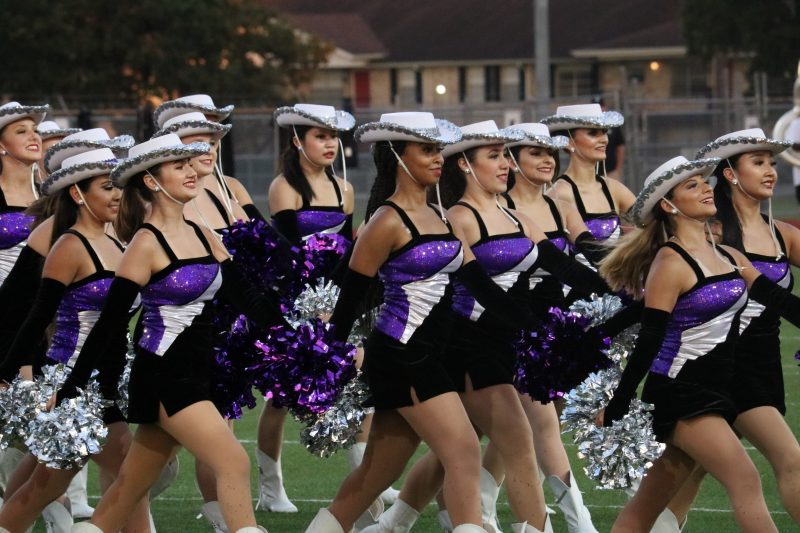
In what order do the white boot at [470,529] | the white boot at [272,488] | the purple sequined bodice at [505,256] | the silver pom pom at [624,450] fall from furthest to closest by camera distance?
the white boot at [272,488]
the purple sequined bodice at [505,256]
the white boot at [470,529]
the silver pom pom at [624,450]

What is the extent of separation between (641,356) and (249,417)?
552cm

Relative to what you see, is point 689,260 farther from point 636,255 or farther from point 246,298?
point 246,298

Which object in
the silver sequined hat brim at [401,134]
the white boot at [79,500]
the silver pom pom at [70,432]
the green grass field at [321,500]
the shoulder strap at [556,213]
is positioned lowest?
the green grass field at [321,500]

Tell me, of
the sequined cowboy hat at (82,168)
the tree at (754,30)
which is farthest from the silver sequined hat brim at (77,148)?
the tree at (754,30)

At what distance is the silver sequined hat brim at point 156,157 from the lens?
5957 mm

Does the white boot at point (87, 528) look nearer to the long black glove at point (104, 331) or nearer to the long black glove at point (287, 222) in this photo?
the long black glove at point (104, 331)

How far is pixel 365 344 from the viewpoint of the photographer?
6262 millimetres

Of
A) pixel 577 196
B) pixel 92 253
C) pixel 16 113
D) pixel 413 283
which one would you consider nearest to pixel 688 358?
pixel 413 283

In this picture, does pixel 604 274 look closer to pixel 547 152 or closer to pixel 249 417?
pixel 547 152

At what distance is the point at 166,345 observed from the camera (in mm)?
5828

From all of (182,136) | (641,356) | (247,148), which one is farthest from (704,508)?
(247,148)

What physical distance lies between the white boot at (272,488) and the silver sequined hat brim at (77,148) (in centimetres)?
163

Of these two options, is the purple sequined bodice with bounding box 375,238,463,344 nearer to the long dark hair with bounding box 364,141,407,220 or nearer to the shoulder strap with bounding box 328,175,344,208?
the long dark hair with bounding box 364,141,407,220

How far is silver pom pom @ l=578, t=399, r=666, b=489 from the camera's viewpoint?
565 cm
